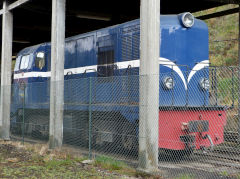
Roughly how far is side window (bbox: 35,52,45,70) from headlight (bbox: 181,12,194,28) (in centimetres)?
568

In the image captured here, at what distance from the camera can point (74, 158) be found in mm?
8484

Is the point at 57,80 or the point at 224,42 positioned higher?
the point at 224,42

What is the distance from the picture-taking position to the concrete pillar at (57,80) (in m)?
9.63

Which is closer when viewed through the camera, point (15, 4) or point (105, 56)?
point (105, 56)

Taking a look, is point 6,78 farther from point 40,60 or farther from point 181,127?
point 181,127

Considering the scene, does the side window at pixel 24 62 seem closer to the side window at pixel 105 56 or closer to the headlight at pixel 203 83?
the side window at pixel 105 56

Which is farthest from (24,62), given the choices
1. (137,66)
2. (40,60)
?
(137,66)

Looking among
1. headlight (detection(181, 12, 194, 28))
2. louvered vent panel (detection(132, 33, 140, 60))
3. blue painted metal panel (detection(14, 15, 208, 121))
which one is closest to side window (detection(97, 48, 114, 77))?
blue painted metal panel (detection(14, 15, 208, 121))

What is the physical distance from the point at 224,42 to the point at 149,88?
2213 centimetres

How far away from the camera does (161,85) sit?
8461 mm

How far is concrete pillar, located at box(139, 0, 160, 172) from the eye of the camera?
267 inches

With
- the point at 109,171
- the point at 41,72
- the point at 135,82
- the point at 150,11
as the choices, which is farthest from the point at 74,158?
the point at 41,72

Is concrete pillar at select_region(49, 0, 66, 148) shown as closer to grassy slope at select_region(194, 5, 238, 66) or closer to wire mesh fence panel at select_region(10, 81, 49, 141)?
wire mesh fence panel at select_region(10, 81, 49, 141)

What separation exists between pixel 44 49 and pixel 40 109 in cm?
231
